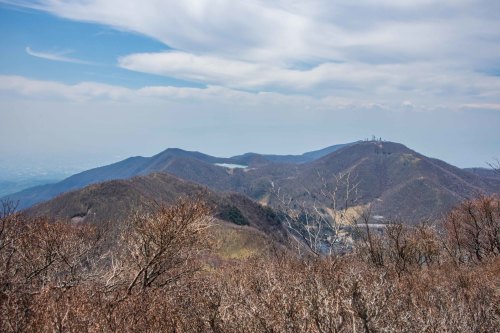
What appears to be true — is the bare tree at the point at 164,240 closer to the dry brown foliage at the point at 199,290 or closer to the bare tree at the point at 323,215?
the dry brown foliage at the point at 199,290

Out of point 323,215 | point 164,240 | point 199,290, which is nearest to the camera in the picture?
point 199,290

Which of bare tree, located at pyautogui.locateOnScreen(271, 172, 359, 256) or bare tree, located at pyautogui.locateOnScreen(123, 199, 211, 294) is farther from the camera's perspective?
bare tree, located at pyautogui.locateOnScreen(123, 199, 211, 294)

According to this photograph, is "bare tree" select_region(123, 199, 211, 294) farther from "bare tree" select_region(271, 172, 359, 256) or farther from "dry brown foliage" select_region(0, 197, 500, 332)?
"bare tree" select_region(271, 172, 359, 256)

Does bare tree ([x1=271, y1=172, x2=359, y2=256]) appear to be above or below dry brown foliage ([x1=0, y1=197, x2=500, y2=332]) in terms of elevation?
above

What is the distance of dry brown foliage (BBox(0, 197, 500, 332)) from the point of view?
1396 cm

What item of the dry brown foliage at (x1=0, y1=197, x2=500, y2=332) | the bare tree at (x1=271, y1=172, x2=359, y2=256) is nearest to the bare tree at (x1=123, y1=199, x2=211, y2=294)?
the dry brown foliage at (x1=0, y1=197, x2=500, y2=332)

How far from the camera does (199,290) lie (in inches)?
851

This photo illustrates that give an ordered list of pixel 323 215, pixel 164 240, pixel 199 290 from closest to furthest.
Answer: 1. pixel 199 290
2. pixel 164 240
3. pixel 323 215

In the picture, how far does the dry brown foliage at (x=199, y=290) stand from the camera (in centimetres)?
1396

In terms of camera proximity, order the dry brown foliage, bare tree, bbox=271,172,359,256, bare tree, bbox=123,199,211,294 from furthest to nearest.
Answer: bare tree, bbox=123,199,211,294 → bare tree, bbox=271,172,359,256 → the dry brown foliage

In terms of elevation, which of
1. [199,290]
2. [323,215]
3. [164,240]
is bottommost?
[199,290]

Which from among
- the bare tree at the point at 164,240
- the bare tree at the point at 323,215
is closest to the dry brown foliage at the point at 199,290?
the bare tree at the point at 164,240

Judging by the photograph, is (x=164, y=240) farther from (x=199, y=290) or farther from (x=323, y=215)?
(x=323, y=215)

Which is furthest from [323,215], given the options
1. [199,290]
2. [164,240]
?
[199,290]
